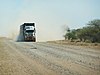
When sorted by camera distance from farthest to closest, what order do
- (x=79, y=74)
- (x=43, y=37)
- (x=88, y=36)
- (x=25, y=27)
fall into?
(x=43, y=37), (x=88, y=36), (x=25, y=27), (x=79, y=74)

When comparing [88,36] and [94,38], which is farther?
[88,36]

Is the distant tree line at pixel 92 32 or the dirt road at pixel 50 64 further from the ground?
the distant tree line at pixel 92 32

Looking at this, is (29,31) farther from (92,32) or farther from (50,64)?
(50,64)

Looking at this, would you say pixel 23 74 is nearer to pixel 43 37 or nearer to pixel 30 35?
pixel 30 35

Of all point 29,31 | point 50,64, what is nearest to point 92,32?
point 29,31

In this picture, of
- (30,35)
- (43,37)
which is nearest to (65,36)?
(43,37)

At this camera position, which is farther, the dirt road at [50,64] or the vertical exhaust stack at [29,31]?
the vertical exhaust stack at [29,31]

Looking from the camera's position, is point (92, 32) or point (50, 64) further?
point (92, 32)

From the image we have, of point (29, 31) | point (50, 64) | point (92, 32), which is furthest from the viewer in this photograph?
point (92, 32)

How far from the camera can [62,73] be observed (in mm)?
14672

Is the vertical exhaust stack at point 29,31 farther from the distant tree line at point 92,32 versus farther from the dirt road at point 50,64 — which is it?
the dirt road at point 50,64

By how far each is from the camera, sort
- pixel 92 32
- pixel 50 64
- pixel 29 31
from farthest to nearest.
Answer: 1. pixel 92 32
2. pixel 29 31
3. pixel 50 64

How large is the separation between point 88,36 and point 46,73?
5918 cm

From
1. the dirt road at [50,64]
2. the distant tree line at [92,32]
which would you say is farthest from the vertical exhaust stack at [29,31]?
the dirt road at [50,64]
